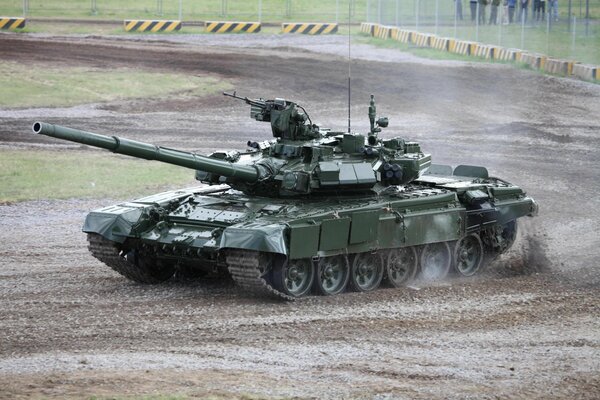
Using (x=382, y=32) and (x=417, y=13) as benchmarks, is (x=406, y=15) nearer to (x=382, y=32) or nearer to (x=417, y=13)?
(x=382, y=32)

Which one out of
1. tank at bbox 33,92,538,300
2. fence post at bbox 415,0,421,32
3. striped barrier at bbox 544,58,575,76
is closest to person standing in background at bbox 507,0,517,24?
fence post at bbox 415,0,421,32

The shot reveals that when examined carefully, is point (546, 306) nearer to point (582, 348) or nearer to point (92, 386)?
point (582, 348)

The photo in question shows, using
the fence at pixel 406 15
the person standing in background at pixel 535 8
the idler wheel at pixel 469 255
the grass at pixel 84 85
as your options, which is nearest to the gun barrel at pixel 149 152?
the idler wheel at pixel 469 255

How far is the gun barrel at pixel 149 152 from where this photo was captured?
808 inches

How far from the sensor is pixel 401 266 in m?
25.7

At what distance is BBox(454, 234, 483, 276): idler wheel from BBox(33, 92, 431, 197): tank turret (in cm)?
204

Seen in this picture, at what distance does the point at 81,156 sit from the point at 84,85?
9827mm

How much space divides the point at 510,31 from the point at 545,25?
215 cm

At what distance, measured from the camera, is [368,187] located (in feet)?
81.9

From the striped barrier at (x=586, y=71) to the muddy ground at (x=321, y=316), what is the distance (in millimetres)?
5347

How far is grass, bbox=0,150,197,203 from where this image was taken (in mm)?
34094

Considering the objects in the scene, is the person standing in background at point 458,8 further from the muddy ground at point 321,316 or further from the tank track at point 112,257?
the tank track at point 112,257

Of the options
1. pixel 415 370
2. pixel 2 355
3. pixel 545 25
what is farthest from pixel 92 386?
pixel 545 25

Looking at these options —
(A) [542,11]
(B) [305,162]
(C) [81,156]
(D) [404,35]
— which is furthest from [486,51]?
(B) [305,162]
